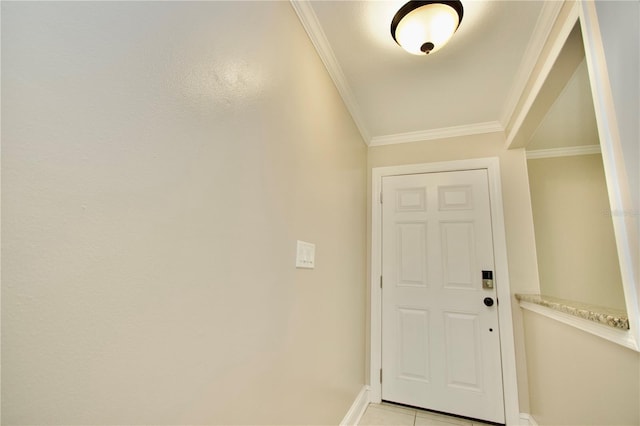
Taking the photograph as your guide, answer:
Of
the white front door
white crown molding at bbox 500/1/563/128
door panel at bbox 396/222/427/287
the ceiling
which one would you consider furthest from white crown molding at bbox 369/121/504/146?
door panel at bbox 396/222/427/287

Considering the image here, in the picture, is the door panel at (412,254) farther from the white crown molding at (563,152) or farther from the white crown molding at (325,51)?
the white crown molding at (563,152)

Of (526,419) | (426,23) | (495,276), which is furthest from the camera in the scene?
(495,276)

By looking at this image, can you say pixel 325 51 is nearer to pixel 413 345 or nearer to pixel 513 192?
pixel 513 192

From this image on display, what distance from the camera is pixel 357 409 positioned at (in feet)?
7.13

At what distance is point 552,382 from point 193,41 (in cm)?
253

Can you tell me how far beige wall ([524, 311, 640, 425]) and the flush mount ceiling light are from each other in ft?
4.98

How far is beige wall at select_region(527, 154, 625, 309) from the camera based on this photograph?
232cm

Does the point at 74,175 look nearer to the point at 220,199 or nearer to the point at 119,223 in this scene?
the point at 119,223

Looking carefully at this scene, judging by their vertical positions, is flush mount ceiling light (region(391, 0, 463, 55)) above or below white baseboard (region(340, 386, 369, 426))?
above

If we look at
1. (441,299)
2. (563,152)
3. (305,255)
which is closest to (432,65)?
(305,255)

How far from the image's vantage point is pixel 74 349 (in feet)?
1.69

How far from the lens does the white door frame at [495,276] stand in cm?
217

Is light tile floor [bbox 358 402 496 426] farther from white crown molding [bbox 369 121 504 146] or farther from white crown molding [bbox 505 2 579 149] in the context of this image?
white crown molding [bbox 369 121 504 146]

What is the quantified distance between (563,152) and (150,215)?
129 inches
